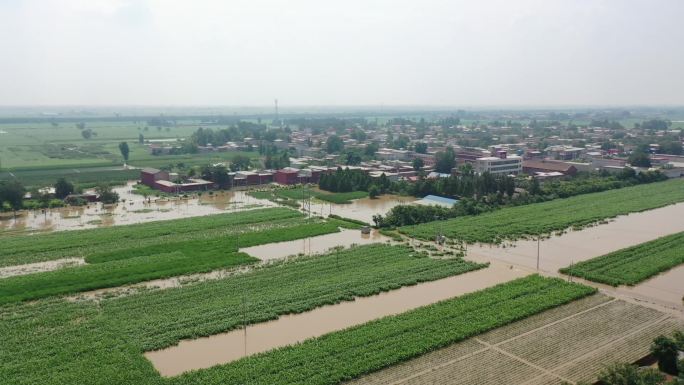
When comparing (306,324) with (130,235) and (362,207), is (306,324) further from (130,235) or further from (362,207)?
(362,207)

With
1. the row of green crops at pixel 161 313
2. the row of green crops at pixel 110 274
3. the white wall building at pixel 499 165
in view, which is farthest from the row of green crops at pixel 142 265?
the white wall building at pixel 499 165

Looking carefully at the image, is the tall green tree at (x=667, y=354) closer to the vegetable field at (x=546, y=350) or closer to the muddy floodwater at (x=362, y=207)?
the vegetable field at (x=546, y=350)

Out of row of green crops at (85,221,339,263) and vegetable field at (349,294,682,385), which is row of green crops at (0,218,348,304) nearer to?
row of green crops at (85,221,339,263)

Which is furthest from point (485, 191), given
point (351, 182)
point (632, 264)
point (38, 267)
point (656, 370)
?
point (38, 267)

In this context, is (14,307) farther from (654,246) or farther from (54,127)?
(54,127)

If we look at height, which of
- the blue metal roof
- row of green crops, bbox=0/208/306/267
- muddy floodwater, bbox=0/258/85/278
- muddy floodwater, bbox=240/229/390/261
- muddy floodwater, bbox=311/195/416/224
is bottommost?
muddy floodwater, bbox=311/195/416/224

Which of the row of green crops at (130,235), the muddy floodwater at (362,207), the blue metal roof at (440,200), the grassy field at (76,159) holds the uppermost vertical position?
the grassy field at (76,159)

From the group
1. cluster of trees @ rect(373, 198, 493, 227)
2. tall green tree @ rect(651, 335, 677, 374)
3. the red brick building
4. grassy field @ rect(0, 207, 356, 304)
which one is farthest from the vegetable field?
the red brick building
